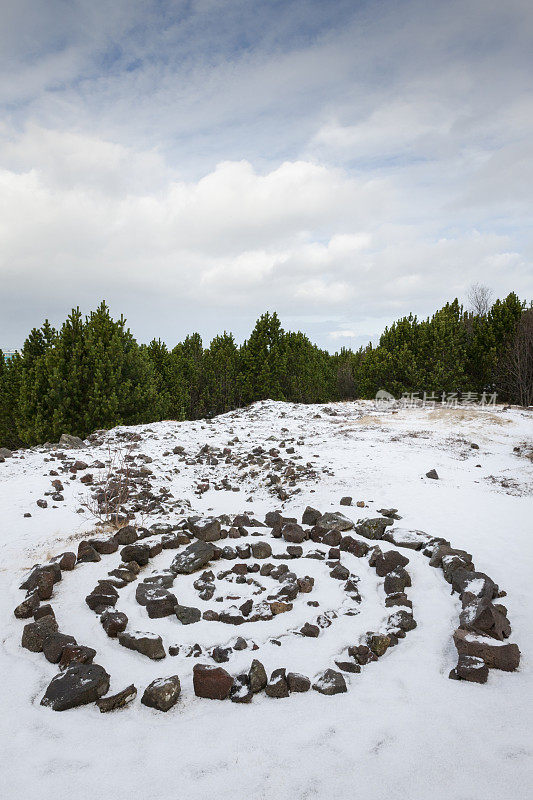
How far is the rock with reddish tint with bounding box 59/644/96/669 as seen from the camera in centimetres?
287

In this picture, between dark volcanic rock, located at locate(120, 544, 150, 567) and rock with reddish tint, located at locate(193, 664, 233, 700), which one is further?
dark volcanic rock, located at locate(120, 544, 150, 567)

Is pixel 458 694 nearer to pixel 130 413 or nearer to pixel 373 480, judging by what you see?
pixel 373 480

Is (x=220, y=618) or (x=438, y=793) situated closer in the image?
(x=438, y=793)

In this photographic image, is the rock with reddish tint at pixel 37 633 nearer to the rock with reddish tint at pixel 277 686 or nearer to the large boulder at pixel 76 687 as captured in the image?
the large boulder at pixel 76 687

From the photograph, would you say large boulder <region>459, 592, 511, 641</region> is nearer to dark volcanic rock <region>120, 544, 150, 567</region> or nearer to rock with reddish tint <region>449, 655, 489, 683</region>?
rock with reddish tint <region>449, 655, 489, 683</region>

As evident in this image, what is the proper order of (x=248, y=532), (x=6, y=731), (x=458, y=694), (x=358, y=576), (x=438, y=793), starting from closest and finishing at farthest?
(x=438, y=793) → (x=6, y=731) → (x=458, y=694) → (x=358, y=576) → (x=248, y=532)

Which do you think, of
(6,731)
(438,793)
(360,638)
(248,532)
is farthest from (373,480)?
(6,731)

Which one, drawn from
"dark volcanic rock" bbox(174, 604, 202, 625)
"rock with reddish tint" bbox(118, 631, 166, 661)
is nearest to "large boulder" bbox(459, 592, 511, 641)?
"dark volcanic rock" bbox(174, 604, 202, 625)

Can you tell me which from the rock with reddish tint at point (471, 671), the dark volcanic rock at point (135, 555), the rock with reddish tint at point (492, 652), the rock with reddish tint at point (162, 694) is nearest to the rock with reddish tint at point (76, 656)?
the rock with reddish tint at point (162, 694)

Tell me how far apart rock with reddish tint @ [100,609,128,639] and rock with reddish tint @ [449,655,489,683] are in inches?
99.3

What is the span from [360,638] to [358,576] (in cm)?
112

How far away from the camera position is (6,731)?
7.63 ft

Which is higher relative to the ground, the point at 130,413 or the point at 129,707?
A: the point at 130,413

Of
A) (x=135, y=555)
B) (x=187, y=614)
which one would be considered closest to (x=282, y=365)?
(x=135, y=555)
